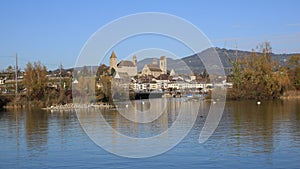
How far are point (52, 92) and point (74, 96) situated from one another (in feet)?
9.21

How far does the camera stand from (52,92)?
150 feet

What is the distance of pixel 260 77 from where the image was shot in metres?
49.1

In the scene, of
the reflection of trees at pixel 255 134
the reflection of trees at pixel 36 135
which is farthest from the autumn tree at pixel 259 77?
the reflection of trees at pixel 36 135

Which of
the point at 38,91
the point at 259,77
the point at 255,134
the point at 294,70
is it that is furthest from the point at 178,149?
the point at 294,70

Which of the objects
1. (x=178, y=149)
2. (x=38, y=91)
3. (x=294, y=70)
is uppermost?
(x=294, y=70)

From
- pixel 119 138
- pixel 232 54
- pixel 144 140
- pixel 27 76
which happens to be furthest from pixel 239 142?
pixel 232 54

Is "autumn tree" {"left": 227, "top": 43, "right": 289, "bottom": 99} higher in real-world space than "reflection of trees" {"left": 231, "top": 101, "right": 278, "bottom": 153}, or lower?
higher

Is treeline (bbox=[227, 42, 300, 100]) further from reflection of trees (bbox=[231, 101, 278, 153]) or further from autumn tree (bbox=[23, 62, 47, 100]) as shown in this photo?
reflection of trees (bbox=[231, 101, 278, 153])

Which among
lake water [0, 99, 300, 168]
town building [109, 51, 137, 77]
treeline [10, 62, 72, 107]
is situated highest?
town building [109, 51, 137, 77]

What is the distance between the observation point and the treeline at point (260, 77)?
48.4 metres

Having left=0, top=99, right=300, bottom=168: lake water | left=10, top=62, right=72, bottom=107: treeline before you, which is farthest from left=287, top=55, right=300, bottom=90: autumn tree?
left=0, top=99, right=300, bottom=168: lake water

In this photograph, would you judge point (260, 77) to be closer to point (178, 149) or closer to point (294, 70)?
point (294, 70)

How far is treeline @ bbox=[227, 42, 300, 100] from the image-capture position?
159ft

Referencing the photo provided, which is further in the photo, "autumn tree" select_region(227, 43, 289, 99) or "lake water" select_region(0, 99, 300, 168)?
"autumn tree" select_region(227, 43, 289, 99)
